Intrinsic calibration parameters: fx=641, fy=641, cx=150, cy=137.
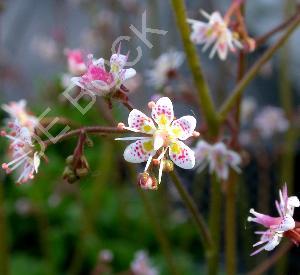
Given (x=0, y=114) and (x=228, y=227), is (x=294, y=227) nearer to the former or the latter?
(x=228, y=227)

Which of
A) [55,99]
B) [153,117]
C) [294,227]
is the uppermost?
[55,99]

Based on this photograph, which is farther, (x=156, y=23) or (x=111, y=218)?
(x=111, y=218)

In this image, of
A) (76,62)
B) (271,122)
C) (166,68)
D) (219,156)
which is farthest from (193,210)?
(271,122)

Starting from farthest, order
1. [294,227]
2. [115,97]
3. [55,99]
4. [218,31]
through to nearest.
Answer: [55,99] → [218,31] → [115,97] → [294,227]

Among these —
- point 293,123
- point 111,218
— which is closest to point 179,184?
point 293,123

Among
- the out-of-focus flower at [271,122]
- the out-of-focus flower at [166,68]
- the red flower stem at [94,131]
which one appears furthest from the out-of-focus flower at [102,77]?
the out-of-focus flower at [271,122]

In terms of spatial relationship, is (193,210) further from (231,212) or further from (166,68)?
(166,68)
